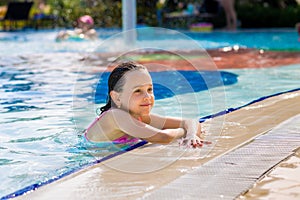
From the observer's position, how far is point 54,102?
22.5ft

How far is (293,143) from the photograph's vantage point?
3959 mm

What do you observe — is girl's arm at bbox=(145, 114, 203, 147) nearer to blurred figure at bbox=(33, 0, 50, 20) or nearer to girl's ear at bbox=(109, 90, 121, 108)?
girl's ear at bbox=(109, 90, 121, 108)

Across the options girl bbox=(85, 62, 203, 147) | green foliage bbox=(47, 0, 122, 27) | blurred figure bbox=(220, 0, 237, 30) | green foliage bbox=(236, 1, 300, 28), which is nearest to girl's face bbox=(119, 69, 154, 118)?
girl bbox=(85, 62, 203, 147)

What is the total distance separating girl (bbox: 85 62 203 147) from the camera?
420cm

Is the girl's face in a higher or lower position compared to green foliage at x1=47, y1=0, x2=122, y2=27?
higher

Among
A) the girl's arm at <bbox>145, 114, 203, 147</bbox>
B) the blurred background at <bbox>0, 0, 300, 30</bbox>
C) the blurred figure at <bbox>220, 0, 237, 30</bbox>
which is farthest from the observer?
the blurred background at <bbox>0, 0, 300, 30</bbox>

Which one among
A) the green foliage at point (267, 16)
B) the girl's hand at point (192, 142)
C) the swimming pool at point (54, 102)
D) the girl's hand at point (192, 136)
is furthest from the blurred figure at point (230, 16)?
the girl's hand at point (192, 142)

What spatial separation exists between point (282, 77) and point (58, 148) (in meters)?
4.61

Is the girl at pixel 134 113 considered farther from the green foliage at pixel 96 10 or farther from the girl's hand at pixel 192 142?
the green foliage at pixel 96 10

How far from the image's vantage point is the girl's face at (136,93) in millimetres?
4188

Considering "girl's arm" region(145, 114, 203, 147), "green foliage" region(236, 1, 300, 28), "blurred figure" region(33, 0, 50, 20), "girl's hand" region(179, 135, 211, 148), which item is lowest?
"blurred figure" region(33, 0, 50, 20)

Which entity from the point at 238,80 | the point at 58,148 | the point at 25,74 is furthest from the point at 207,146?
→ the point at 25,74

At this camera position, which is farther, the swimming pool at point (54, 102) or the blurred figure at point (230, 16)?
the blurred figure at point (230, 16)

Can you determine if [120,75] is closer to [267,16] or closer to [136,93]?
[136,93]
